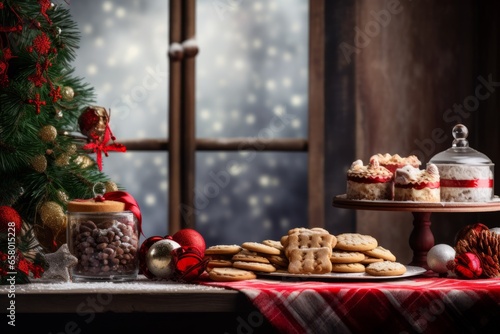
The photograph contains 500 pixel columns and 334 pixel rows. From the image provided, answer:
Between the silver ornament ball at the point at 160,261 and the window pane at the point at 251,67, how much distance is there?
2.06 m

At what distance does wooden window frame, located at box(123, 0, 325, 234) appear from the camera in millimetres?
3793

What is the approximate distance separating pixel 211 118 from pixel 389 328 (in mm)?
2294

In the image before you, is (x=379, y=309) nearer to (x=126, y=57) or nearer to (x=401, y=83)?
(x=401, y=83)

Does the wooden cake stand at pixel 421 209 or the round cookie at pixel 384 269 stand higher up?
the wooden cake stand at pixel 421 209

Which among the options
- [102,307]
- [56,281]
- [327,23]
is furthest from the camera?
[327,23]

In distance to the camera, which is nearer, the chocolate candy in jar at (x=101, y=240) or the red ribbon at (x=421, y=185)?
the chocolate candy in jar at (x=101, y=240)

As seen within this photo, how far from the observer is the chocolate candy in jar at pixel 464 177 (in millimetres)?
2113

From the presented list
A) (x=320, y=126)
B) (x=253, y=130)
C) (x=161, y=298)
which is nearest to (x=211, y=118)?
(x=253, y=130)

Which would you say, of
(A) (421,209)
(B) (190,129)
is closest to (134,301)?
(A) (421,209)

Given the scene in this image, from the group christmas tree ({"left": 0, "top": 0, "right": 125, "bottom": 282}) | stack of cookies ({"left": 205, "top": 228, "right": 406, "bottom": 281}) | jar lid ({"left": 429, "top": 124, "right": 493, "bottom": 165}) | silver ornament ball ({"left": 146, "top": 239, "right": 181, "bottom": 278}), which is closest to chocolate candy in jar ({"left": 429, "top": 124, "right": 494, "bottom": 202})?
jar lid ({"left": 429, "top": 124, "right": 493, "bottom": 165})

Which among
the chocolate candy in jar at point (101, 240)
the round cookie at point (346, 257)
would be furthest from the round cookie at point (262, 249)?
the chocolate candy in jar at point (101, 240)

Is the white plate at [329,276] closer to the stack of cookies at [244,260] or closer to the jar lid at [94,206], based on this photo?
the stack of cookies at [244,260]

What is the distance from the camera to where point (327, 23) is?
3793mm

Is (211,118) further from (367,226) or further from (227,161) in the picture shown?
(367,226)
